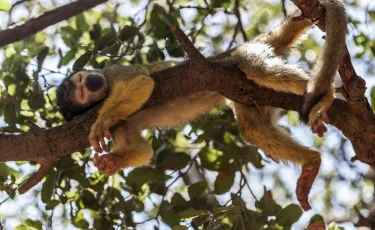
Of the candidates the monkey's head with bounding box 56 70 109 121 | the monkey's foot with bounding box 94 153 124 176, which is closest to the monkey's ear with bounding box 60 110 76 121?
the monkey's head with bounding box 56 70 109 121

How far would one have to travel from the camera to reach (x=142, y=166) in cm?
617

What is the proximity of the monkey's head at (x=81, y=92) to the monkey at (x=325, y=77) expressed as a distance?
89.1 inches

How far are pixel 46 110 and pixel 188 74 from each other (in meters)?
1.92

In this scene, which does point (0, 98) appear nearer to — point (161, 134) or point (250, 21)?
point (161, 134)

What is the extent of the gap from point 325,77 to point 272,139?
5.38 ft

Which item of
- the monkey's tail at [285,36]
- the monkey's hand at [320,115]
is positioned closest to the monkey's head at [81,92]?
the monkey's tail at [285,36]

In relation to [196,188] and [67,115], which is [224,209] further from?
[67,115]

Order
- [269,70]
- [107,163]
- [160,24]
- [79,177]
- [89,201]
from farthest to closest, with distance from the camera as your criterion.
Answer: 1. [160,24]
2. [89,201]
3. [79,177]
4. [107,163]
5. [269,70]

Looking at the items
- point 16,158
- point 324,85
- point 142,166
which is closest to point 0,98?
point 16,158

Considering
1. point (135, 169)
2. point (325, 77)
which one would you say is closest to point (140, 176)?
point (135, 169)

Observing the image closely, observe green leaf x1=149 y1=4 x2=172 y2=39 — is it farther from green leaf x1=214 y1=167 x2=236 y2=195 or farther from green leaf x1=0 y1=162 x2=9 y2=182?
green leaf x1=0 y1=162 x2=9 y2=182

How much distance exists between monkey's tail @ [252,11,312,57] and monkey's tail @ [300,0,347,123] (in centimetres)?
134

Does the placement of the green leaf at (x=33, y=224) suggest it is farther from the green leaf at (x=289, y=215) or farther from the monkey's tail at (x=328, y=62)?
the monkey's tail at (x=328, y=62)

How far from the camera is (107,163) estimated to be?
5457mm
